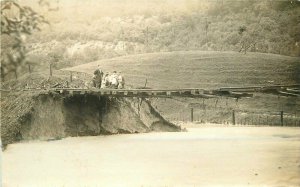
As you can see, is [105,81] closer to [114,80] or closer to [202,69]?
[114,80]

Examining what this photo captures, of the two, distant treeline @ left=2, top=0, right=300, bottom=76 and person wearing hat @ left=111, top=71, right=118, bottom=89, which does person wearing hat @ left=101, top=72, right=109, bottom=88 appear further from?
Answer: distant treeline @ left=2, top=0, right=300, bottom=76

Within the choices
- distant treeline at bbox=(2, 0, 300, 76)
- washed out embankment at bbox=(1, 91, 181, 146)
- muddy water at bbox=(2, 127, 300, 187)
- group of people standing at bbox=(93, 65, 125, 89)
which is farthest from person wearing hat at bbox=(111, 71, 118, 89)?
muddy water at bbox=(2, 127, 300, 187)

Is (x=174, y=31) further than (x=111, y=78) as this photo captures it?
No

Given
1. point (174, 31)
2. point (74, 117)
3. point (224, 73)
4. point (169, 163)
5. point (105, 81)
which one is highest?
point (174, 31)

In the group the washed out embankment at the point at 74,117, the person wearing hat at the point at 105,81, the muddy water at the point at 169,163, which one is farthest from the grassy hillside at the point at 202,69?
the washed out embankment at the point at 74,117

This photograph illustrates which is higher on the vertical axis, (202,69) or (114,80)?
(202,69)

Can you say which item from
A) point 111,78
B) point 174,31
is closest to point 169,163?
point 111,78
